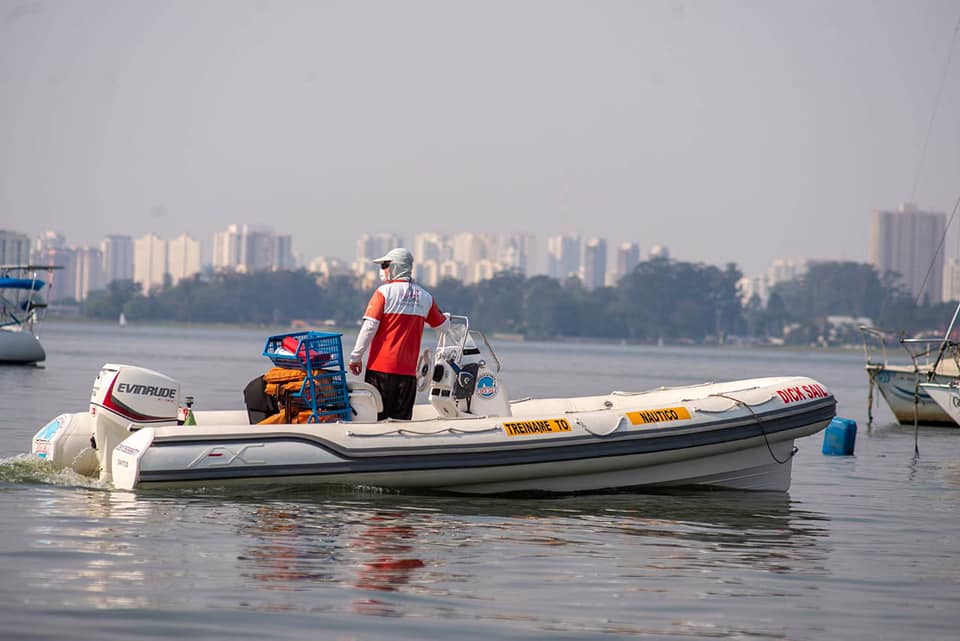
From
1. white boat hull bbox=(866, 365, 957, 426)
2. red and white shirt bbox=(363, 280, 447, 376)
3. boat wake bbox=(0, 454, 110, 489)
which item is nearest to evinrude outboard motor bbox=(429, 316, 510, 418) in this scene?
red and white shirt bbox=(363, 280, 447, 376)

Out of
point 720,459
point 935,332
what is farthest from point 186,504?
point 935,332

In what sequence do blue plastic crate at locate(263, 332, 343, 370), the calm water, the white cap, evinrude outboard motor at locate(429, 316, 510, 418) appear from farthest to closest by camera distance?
evinrude outboard motor at locate(429, 316, 510, 418)
the white cap
blue plastic crate at locate(263, 332, 343, 370)
the calm water

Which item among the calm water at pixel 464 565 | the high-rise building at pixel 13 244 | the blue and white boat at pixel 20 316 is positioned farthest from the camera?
the high-rise building at pixel 13 244

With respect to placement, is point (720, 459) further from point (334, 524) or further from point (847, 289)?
point (847, 289)

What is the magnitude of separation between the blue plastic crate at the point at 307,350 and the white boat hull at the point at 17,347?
3142 cm

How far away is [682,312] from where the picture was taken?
18125 cm

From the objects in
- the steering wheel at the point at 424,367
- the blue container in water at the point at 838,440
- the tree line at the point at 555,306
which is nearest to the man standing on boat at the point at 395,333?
the steering wheel at the point at 424,367

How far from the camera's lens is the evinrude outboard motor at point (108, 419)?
1065cm

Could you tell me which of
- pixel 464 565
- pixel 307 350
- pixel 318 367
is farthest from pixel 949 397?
pixel 464 565

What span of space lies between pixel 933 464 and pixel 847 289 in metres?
184

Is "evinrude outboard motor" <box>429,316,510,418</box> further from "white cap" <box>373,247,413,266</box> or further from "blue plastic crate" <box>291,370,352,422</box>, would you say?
"blue plastic crate" <box>291,370,352,422</box>

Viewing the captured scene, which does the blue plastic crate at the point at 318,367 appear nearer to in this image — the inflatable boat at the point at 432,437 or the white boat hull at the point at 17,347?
the inflatable boat at the point at 432,437

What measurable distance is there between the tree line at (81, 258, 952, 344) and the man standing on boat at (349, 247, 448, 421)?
157392 millimetres

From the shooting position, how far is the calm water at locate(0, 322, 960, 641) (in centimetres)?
673
